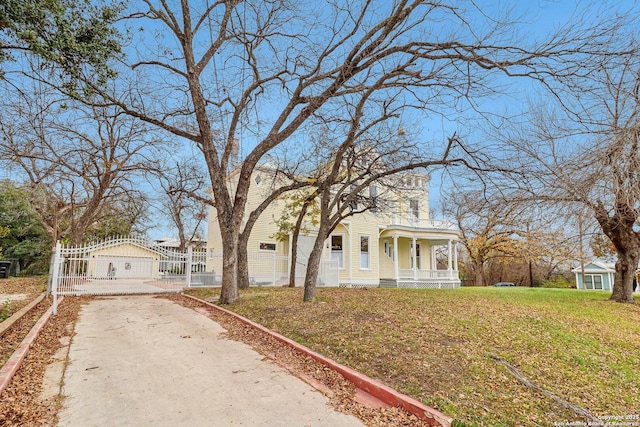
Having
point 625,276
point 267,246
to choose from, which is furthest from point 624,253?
point 267,246

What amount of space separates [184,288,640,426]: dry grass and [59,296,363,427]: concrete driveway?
104cm

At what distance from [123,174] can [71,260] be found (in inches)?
258

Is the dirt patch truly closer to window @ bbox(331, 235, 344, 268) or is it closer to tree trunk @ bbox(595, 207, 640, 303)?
tree trunk @ bbox(595, 207, 640, 303)

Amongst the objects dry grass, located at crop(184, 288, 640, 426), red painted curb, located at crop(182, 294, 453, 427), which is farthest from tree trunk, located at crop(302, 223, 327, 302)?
red painted curb, located at crop(182, 294, 453, 427)

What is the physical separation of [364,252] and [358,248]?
2.30ft

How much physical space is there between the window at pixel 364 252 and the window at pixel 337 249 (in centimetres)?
139

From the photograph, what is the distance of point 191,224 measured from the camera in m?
29.8

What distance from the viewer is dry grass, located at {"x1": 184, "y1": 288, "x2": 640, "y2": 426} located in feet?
12.5

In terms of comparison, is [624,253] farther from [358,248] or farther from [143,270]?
[143,270]

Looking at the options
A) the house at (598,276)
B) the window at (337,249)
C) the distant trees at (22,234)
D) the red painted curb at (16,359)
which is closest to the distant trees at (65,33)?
the red painted curb at (16,359)

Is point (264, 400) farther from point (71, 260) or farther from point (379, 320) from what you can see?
point (71, 260)

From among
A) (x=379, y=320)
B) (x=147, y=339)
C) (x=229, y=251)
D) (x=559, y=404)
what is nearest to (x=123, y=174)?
(x=229, y=251)

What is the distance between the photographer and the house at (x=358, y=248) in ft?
61.2

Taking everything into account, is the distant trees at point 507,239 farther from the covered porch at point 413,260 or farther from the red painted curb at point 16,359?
the red painted curb at point 16,359
